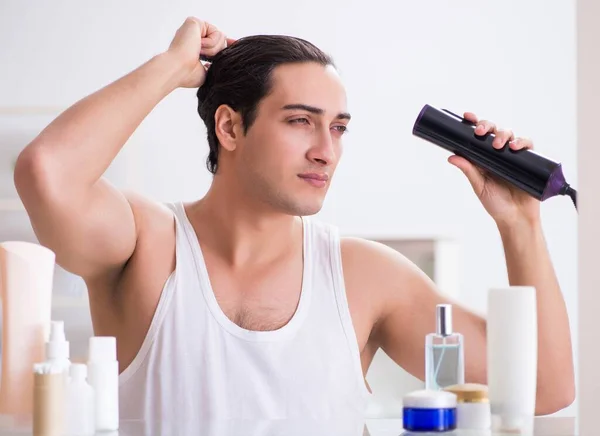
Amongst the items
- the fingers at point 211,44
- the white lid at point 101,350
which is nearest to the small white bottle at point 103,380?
the white lid at point 101,350

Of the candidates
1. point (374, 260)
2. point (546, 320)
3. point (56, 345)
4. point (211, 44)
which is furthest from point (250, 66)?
point (56, 345)

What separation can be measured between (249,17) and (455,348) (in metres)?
2.37

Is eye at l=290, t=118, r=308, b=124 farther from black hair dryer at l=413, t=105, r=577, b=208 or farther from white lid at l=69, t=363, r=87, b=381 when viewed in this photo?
white lid at l=69, t=363, r=87, b=381

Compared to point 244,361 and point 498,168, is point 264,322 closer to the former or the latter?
point 244,361

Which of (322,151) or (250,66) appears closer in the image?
(322,151)

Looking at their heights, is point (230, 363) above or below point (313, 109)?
below

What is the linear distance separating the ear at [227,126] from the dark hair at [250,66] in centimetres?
1

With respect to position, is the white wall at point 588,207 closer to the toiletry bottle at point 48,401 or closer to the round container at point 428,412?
the round container at point 428,412

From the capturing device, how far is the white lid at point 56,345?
93 cm

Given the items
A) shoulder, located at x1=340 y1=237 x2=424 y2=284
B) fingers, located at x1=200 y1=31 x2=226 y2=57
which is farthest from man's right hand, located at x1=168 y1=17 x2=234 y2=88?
shoulder, located at x1=340 y1=237 x2=424 y2=284

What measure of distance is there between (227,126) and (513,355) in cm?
84

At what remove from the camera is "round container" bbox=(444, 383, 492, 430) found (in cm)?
96

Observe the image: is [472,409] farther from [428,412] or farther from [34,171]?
[34,171]

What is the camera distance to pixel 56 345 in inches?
36.7
